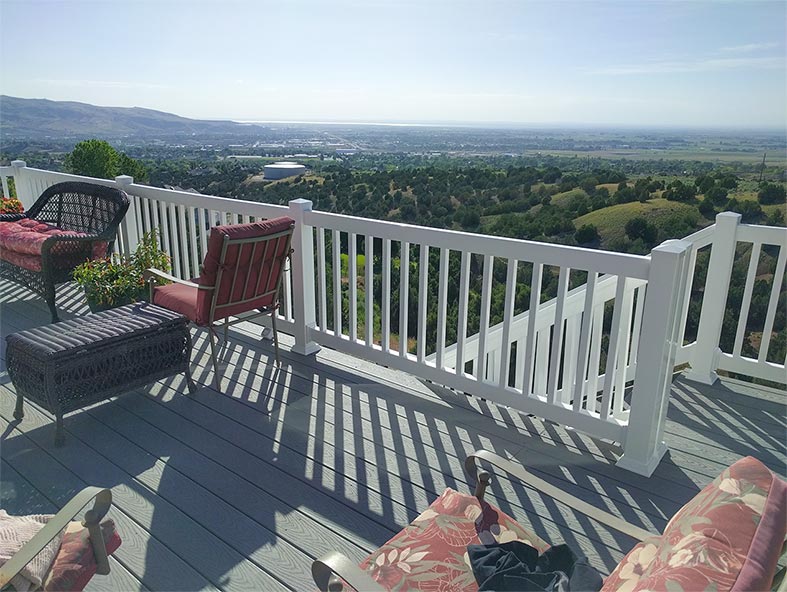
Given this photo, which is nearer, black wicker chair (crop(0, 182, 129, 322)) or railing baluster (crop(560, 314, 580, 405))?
railing baluster (crop(560, 314, 580, 405))

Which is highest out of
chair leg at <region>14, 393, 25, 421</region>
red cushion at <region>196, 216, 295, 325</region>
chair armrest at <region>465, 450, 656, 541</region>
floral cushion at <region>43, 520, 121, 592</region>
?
red cushion at <region>196, 216, 295, 325</region>

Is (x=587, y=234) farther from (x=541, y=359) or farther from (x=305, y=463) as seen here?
(x=305, y=463)

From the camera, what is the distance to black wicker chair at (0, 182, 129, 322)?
4.64 meters

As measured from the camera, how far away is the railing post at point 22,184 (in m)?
6.62

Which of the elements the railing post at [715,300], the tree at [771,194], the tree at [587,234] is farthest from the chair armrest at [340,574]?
the tree at [587,234]

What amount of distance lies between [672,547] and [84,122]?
1435 centimetres

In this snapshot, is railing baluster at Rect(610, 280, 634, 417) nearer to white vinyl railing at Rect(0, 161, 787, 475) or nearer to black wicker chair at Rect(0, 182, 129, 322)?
white vinyl railing at Rect(0, 161, 787, 475)

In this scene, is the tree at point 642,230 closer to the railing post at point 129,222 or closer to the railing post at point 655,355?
the railing post at point 129,222

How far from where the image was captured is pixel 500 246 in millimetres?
2910

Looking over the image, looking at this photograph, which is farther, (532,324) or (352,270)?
(352,270)

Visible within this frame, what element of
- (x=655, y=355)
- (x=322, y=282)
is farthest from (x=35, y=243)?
(x=655, y=355)

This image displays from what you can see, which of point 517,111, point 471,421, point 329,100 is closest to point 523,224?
point 329,100

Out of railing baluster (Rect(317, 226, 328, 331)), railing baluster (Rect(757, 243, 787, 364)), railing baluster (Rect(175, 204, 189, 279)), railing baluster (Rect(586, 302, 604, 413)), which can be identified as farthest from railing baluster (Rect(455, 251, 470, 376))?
railing baluster (Rect(175, 204, 189, 279))

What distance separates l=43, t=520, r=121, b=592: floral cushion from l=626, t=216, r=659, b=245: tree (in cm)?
1517
